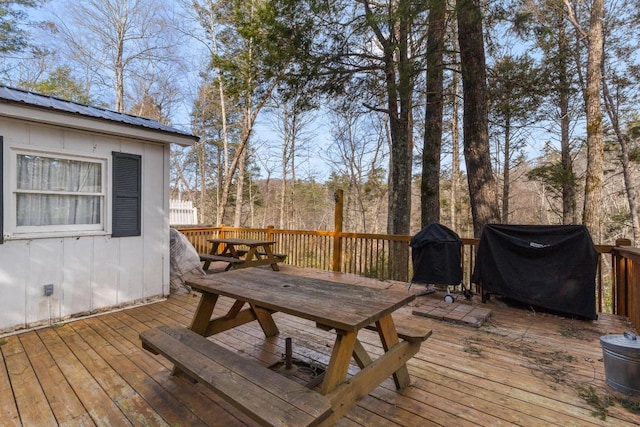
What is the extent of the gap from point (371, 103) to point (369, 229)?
529 inches

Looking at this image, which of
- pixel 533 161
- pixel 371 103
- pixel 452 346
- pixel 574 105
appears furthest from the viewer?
pixel 533 161

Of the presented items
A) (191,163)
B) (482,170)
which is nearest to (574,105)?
(482,170)

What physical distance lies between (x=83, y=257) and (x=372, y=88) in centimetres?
548

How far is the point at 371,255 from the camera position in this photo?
5629 mm

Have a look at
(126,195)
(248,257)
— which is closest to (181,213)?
(248,257)

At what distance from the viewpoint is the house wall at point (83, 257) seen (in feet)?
9.40

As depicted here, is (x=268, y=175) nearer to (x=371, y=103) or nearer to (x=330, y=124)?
(x=330, y=124)

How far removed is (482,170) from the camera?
5105mm

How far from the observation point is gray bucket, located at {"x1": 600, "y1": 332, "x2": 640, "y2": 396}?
1.92m

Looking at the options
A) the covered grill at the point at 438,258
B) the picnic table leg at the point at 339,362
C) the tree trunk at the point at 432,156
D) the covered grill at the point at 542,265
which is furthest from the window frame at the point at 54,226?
the tree trunk at the point at 432,156

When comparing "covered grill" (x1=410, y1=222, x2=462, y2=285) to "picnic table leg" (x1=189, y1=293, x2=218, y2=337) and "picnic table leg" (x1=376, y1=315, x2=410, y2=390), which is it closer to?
"picnic table leg" (x1=376, y1=315, x2=410, y2=390)

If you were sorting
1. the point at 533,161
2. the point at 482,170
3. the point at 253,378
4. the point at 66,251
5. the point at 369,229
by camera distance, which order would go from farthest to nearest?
the point at 369,229
the point at 533,161
the point at 482,170
the point at 66,251
the point at 253,378

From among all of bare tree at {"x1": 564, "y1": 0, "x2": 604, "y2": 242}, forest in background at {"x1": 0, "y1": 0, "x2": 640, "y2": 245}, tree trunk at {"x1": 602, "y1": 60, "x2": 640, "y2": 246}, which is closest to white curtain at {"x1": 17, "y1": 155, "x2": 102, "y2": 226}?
forest in background at {"x1": 0, "y1": 0, "x2": 640, "y2": 245}

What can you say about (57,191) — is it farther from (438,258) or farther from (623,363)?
(623,363)
